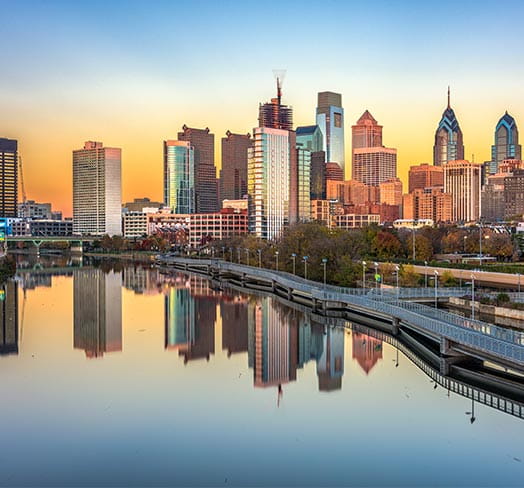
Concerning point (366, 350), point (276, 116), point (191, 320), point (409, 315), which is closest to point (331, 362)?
point (366, 350)

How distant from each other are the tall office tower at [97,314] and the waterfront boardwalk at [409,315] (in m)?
16.7

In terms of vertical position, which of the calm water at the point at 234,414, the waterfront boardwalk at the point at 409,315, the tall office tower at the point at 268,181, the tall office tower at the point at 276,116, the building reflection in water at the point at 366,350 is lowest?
the calm water at the point at 234,414

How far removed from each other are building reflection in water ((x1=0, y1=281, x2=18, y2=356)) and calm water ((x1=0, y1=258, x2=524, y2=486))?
32cm

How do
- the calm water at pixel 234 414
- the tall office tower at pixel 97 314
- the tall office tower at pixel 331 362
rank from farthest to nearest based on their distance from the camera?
the tall office tower at pixel 97 314 → the tall office tower at pixel 331 362 → the calm water at pixel 234 414

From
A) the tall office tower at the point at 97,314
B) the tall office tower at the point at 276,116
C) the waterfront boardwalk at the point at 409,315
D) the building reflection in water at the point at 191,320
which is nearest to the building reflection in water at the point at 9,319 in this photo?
the tall office tower at the point at 97,314

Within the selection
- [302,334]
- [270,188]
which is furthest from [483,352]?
[270,188]

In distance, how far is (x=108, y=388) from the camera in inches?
1334

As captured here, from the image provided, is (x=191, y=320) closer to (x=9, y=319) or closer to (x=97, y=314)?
(x=97, y=314)

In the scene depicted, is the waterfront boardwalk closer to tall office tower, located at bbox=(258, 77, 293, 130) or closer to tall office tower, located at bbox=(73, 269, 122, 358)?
tall office tower, located at bbox=(73, 269, 122, 358)

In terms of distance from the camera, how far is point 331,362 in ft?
130

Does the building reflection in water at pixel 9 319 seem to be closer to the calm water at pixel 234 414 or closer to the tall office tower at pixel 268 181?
the calm water at pixel 234 414

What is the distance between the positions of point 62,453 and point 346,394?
13941mm

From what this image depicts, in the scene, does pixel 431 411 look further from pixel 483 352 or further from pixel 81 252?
pixel 81 252

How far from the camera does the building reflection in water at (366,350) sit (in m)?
38.7
